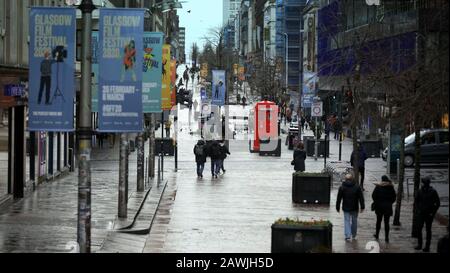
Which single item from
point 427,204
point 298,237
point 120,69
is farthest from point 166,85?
point 298,237

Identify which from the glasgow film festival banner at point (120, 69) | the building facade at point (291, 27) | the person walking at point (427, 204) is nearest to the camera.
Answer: the glasgow film festival banner at point (120, 69)

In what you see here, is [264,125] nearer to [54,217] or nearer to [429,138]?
[429,138]

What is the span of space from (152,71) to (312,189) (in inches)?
241

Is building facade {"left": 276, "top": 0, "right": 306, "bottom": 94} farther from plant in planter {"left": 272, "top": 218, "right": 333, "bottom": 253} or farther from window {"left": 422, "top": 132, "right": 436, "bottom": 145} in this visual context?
plant in planter {"left": 272, "top": 218, "right": 333, "bottom": 253}

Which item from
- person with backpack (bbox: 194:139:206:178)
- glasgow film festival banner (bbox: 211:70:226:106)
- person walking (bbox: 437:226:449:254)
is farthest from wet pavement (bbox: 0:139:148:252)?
glasgow film festival banner (bbox: 211:70:226:106)

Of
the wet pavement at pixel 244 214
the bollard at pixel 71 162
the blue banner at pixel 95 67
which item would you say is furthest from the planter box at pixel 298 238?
the bollard at pixel 71 162

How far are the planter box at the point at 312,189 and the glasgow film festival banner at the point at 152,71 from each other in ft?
16.1

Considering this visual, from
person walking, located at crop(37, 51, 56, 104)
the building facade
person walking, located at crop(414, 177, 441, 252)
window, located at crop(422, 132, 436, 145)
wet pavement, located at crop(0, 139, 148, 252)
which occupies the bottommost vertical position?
wet pavement, located at crop(0, 139, 148, 252)

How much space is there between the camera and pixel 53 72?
15656mm

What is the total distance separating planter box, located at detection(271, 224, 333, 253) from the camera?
17250 millimetres

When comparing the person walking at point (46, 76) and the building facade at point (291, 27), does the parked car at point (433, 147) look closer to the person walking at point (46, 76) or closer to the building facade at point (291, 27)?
the person walking at point (46, 76)

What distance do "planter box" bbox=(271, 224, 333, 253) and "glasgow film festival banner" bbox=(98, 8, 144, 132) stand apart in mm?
3644

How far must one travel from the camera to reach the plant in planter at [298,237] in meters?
17.2

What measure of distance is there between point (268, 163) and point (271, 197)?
15995mm
